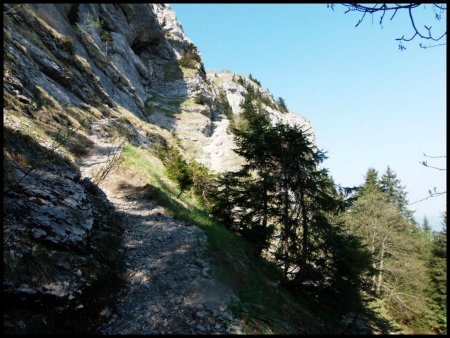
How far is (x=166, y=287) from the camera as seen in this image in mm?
8180

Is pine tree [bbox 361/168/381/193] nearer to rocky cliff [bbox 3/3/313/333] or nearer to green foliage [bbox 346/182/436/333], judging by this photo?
green foliage [bbox 346/182/436/333]

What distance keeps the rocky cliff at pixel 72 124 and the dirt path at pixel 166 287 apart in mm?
675

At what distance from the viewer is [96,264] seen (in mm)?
7875

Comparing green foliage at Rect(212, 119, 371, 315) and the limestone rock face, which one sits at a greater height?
the limestone rock face

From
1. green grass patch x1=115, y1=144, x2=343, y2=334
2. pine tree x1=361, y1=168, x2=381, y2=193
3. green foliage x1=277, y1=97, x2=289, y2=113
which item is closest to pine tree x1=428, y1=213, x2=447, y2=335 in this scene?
pine tree x1=361, y1=168, x2=381, y2=193

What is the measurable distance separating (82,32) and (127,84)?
815cm

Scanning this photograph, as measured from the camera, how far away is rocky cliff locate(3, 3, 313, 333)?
6.31m

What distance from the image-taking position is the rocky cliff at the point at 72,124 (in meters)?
6.31

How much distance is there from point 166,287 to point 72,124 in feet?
53.8

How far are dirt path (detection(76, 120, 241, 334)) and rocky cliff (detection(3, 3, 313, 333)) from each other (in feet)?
2.22

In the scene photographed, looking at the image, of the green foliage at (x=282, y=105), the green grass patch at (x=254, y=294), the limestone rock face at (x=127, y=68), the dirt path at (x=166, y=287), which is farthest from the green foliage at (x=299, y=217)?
the green foliage at (x=282, y=105)

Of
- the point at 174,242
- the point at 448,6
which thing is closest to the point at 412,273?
the point at 174,242

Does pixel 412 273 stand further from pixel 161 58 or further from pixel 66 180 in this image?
pixel 161 58

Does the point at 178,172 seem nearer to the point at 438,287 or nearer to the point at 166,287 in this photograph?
the point at 166,287
